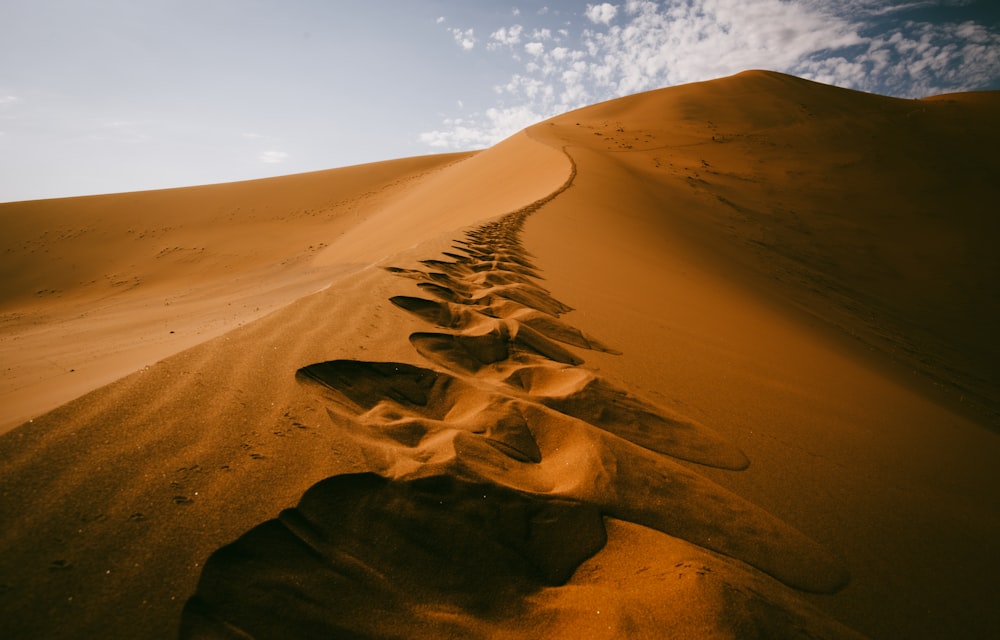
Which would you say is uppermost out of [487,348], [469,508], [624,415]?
[487,348]

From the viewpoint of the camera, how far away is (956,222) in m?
11.1

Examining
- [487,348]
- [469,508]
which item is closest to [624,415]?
[487,348]

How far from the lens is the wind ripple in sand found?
0.87 m

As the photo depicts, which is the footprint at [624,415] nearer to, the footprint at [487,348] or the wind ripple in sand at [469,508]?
the wind ripple in sand at [469,508]

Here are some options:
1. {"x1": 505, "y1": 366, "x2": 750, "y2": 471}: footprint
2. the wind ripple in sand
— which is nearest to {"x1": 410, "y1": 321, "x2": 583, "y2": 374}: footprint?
the wind ripple in sand

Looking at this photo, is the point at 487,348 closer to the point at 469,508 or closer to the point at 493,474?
the point at 493,474

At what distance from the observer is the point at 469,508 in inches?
44.0

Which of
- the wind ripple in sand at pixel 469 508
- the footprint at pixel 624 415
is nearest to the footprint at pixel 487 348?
the wind ripple in sand at pixel 469 508

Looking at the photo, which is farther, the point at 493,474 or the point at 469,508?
the point at 493,474

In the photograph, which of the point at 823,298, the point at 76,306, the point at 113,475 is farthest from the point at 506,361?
the point at 76,306

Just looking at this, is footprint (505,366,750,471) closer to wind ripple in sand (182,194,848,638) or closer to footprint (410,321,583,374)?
wind ripple in sand (182,194,848,638)

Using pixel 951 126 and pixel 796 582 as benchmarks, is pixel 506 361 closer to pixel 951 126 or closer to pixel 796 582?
pixel 796 582

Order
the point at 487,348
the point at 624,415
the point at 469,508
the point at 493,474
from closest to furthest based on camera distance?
the point at 469,508
the point at 493,474
the point at 624,415
the point at 487,348

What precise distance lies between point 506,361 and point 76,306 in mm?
13319
